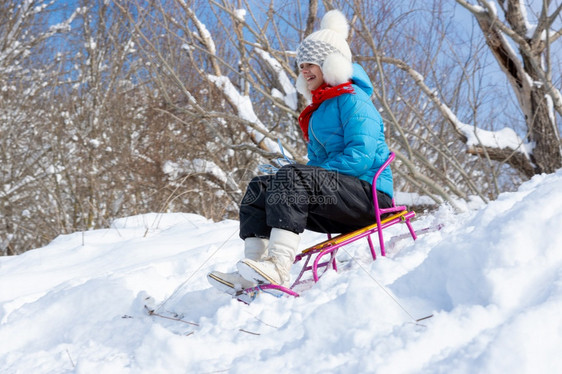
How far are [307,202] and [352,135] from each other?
422 mm

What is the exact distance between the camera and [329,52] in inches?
109

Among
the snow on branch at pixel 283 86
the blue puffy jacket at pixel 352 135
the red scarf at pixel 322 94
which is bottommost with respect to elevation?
the blue puffy jacket at pixel 352 135

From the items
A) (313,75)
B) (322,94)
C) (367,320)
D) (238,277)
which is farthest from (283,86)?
(367,320)

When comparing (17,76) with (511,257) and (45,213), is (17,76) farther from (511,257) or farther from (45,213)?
(511,257)

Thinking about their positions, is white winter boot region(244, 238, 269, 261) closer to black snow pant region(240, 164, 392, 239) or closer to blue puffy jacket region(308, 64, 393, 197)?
black snow pant region(240, 164, 392, 239)

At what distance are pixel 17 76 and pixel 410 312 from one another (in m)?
12.3

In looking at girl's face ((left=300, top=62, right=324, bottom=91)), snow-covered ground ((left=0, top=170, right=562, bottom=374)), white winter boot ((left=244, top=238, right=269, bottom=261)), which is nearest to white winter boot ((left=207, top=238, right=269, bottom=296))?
white winter boot ((left=244, top=238, right=269, bottom=261))

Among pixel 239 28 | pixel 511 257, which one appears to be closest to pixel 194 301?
pixel 511 257

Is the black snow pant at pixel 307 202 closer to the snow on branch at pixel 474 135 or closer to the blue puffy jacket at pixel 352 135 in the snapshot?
the blue puffy jacket at pixel 352 135

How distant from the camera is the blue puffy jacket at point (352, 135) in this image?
244cm

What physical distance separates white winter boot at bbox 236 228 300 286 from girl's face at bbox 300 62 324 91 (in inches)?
38.0

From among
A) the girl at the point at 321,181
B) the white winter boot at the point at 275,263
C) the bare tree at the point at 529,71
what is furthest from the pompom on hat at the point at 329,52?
the bare tree at the point at 529,71

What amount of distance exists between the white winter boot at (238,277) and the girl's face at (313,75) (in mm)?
959

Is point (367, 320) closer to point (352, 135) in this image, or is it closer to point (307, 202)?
point (307, 202)
